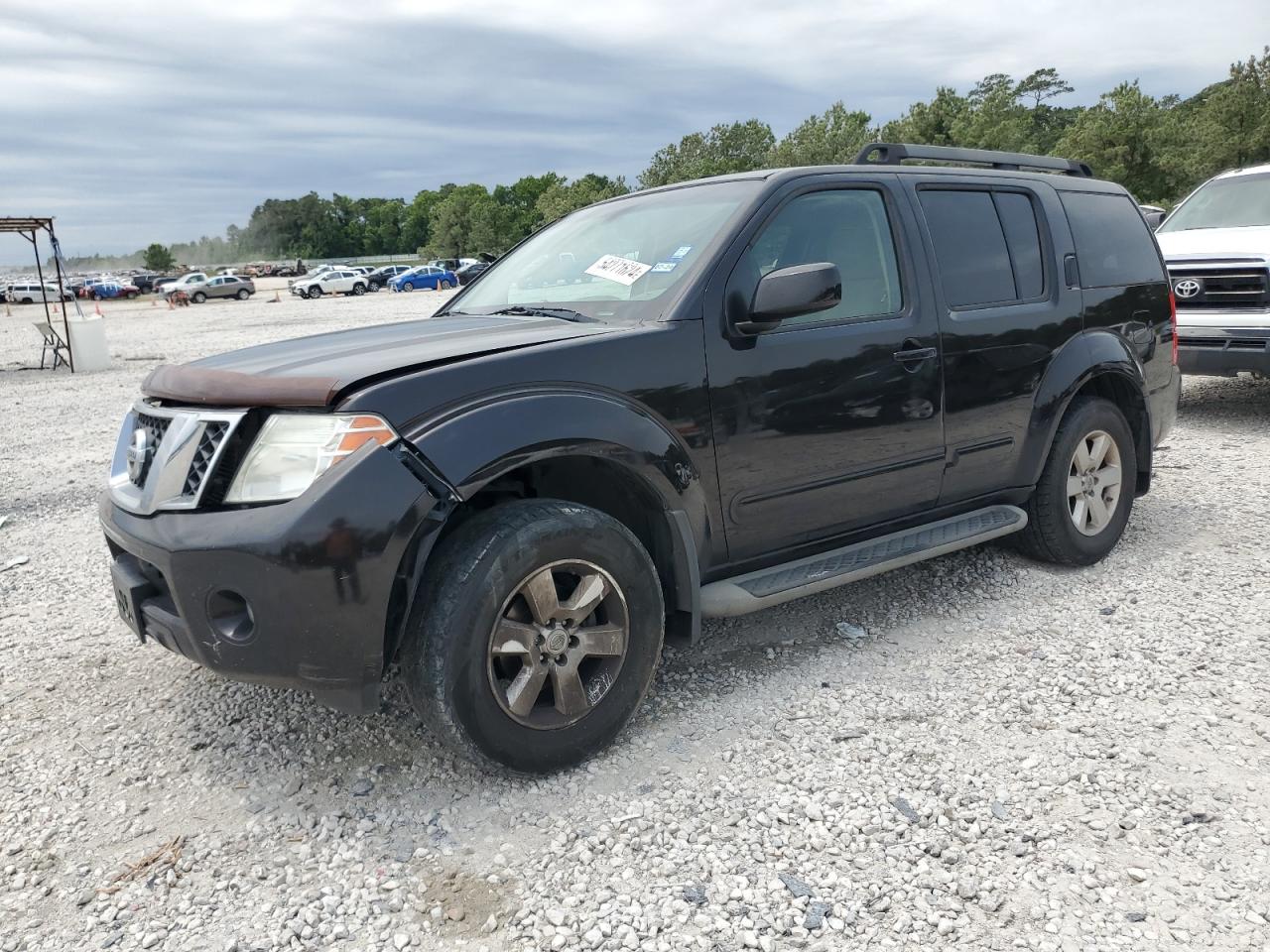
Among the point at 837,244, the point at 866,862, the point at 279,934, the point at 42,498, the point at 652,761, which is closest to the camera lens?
the point at 279,934

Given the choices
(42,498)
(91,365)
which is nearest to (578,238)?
(42,498)

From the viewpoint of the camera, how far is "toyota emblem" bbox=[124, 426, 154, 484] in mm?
2914

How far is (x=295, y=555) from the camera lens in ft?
7.93

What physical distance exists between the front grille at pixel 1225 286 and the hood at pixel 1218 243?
121 mm

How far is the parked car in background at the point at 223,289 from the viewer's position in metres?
48.9

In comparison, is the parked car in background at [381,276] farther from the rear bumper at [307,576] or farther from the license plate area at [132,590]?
the rear bumper at [307,576]

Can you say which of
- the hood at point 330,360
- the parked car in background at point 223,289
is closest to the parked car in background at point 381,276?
the parked car in background at point 223,289

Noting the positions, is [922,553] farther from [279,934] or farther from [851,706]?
[279,934]

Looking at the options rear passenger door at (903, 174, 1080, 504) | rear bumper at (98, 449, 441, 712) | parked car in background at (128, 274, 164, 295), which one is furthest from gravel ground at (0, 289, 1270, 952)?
parked car in background at (128, 274, 164, 295)

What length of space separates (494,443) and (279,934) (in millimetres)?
1348

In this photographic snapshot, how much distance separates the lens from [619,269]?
3555 mm

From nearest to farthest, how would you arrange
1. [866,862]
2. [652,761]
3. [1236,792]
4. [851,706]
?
[866,862] < [1236,792] < [652,761] < [851,706]

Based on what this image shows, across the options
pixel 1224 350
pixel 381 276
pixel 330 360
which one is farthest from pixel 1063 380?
pixel 381 276

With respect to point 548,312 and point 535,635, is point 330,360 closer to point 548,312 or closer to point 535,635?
point 548,312
